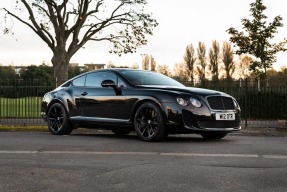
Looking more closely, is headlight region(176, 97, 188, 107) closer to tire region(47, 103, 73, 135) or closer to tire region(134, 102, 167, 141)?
tire region(134, 102, 167, 141)

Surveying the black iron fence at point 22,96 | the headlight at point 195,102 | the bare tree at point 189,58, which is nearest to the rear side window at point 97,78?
the headlight at point 195,102

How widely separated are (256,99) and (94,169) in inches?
483

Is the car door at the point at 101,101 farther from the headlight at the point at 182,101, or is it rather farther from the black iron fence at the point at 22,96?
the black iron fence at the point at 22,96

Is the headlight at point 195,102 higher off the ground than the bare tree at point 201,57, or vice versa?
the bare tree at point 201,57

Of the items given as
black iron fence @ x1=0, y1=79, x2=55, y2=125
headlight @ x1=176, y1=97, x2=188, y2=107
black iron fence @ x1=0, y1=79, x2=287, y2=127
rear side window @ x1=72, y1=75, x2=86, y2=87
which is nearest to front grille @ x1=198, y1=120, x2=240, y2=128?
headlight @ x1=176, y1=97, x2=188, y2=107

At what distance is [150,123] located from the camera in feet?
31.7

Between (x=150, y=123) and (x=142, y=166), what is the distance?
121 inches

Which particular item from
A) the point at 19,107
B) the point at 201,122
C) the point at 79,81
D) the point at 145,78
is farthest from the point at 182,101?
the point at 19,107

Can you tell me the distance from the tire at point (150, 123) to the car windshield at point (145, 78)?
809 millimetres

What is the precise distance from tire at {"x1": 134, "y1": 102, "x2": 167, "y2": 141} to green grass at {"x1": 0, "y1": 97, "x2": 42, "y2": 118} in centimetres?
874

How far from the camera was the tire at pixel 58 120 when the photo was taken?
11.4 m

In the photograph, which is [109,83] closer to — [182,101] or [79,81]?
[79,81]

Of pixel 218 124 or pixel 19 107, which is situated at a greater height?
pixel 19 107

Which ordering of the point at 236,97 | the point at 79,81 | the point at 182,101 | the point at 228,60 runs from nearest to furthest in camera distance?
the point at 182,101 < the point at 79,81 < the point at 236,97 < the point at 228,60
